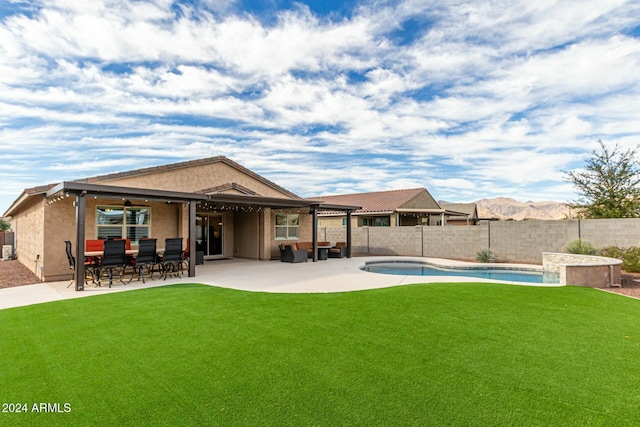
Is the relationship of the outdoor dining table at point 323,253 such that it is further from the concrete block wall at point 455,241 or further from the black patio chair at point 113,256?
the black patio chair at point 113,256

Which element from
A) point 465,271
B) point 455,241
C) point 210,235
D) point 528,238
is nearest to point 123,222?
point 210,235

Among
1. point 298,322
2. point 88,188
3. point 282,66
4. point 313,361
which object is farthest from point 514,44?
point 88,188

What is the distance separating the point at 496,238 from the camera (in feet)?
57.1

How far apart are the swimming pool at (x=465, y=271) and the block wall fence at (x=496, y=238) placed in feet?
8.08

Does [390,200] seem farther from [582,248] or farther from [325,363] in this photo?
[325,363]

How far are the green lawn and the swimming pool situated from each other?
5722mm

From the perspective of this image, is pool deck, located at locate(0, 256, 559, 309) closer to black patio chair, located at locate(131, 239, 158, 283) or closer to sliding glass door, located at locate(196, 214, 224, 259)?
black patio chair, located at locate(131, 239, 158, 283)

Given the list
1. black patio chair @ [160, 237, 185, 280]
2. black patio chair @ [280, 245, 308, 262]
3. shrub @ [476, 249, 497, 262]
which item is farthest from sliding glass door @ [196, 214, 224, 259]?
shrub @ [476, 249, 497, 262]

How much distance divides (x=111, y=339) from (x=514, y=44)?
14.8 meters

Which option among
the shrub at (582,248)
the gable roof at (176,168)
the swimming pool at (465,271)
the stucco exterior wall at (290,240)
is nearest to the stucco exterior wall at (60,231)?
the gable roof at (176,168)

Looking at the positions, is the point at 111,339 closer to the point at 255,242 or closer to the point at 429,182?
the point at 255,242

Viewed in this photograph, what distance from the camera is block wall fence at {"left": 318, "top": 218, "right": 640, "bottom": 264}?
1431 cm

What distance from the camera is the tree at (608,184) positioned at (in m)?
18.2

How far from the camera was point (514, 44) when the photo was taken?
40.8ft
